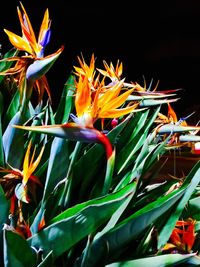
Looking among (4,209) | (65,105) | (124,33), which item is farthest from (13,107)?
(124,33)

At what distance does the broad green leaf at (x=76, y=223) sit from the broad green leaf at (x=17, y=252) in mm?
16

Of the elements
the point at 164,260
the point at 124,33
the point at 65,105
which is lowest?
the point at 164,260

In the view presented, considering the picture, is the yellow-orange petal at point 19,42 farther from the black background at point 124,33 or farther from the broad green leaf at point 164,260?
the black background at point 124,33

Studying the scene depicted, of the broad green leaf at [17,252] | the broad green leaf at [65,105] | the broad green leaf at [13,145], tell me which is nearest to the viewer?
the broad green leaf at [17,252]

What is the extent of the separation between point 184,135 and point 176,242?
6.5 inches

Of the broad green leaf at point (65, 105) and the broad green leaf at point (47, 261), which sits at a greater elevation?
the broad green leaf at point (65, 105)

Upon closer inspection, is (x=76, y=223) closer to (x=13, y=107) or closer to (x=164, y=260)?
(x=164, y=260)

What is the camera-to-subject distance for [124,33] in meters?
1.68

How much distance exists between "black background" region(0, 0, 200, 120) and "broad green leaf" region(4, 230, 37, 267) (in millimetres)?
1207

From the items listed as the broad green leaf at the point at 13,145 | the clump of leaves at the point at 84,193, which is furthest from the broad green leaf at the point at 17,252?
the broad green leaf at the point at 13,145

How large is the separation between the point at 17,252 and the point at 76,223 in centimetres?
5

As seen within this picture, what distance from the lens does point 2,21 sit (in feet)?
4.91

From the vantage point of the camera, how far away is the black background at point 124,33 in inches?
→ 60.0

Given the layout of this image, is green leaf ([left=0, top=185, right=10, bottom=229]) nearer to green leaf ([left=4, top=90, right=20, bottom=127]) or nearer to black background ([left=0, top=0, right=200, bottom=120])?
green leaf ([left=4, top=90, right=20, bottom=127])
